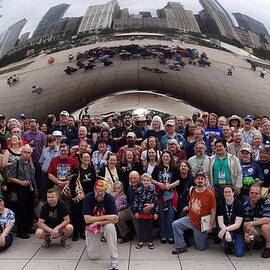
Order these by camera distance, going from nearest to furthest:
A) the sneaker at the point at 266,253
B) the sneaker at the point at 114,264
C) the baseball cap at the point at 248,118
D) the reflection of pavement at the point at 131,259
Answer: the sneaker at the point at 114,264 → the reflection of pavement at the point at 131,259 → the sneaker at the point at 266,253 → the baseball cap at the point at 248,118

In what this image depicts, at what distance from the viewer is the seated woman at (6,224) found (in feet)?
20.8

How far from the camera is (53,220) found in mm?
6410

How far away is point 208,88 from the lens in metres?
7.42

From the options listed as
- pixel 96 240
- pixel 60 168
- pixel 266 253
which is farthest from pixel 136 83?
pixel 266 253

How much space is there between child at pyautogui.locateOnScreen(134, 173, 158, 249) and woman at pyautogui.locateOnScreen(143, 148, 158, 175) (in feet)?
1.25

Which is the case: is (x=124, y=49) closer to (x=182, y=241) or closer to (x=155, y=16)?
(x=155, y=16)

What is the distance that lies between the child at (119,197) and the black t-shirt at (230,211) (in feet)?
4.60

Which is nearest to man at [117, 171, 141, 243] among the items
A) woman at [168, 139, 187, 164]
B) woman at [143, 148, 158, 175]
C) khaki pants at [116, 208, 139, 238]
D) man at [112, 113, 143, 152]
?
khaki pants at [116, 208, 139, 238]

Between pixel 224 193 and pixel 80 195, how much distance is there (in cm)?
201

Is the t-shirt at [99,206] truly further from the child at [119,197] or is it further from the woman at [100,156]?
the woman at [100,156]

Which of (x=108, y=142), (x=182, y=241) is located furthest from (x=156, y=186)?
(x=108, y=142)

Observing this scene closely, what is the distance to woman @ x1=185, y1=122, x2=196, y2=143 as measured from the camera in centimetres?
777

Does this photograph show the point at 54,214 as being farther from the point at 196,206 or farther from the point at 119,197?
the point at 196,206

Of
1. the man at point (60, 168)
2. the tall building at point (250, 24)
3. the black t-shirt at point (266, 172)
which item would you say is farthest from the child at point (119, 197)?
the tall building at point (250, 24)
